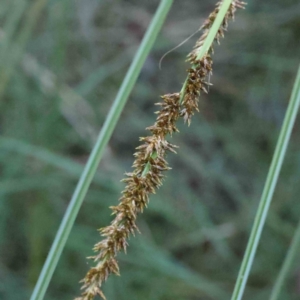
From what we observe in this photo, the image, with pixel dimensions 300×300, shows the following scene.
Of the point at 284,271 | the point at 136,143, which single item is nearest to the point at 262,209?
the point at 284,271

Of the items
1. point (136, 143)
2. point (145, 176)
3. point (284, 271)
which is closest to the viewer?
point (145, 176)

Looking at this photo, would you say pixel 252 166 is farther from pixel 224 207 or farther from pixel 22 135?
pixel 22 135

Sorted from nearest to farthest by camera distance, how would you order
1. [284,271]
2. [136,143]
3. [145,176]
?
[145,176] → [284,271] → [136,143]

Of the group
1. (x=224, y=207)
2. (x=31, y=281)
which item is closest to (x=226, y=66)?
(x=224, y=207)

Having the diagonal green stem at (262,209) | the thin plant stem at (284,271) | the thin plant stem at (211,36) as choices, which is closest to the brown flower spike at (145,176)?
the thin plant stem at (211,36)

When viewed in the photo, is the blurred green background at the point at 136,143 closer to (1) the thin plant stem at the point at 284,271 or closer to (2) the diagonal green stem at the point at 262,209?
(1) the thin plant stem at the point at 284,271

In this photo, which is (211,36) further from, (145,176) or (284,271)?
(284,271)
